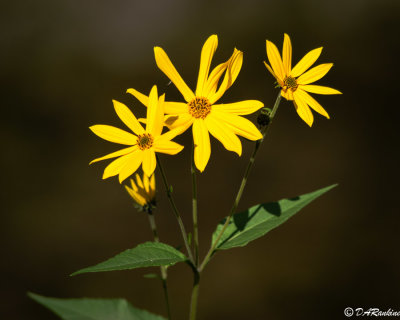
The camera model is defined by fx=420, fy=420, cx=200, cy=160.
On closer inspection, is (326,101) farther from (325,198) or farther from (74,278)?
(74,278)

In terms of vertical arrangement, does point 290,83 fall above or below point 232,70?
below

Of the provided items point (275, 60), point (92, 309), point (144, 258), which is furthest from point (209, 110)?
point (92, 309)

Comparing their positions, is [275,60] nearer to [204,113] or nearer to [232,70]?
[232,70]

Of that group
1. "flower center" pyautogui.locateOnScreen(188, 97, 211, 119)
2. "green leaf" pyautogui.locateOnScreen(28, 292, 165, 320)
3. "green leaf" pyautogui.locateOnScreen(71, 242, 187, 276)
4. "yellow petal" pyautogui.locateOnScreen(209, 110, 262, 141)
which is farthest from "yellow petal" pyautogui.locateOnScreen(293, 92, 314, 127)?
"green leaf" pyautogui.locateOnScreen(28, 292, 165, 320)

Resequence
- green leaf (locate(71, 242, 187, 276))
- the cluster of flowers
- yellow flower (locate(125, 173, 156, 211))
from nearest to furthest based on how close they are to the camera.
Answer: green leaf (locate(71, 242, 187, 276))
the cluster of flowers
yellow flower (locate(125, 173, 156, 211))

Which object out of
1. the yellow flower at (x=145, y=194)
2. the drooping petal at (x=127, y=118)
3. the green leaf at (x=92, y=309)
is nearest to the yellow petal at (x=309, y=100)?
the drooping petal at (x=127, y=118)

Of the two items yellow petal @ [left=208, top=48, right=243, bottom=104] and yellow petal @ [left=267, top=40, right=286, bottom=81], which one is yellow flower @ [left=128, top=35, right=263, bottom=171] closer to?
yellow petal @ [left=208, top=48, right=243, bottom=104]

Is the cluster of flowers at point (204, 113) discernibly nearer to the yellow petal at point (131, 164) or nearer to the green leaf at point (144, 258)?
the yellow petal at point (131, 164)
